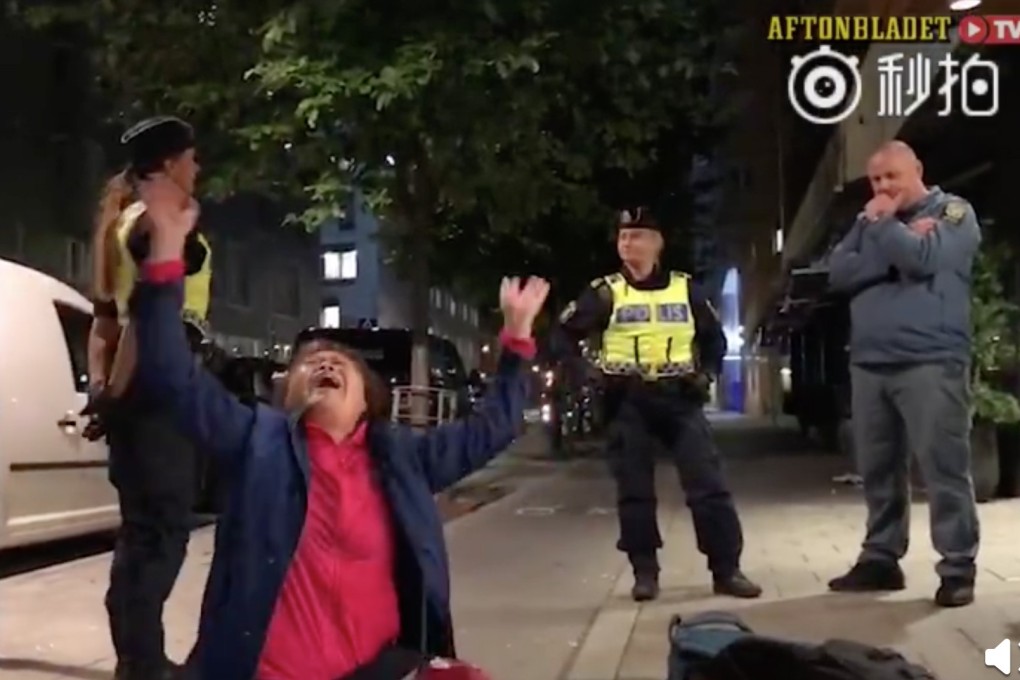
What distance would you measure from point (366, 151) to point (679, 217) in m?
14.4

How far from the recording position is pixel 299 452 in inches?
130

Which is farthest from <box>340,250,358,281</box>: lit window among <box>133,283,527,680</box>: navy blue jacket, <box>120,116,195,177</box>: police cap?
<box>133,283,527,680</box>: navy blue jacket

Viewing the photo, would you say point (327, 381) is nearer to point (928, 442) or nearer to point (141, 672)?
point (141, 672)

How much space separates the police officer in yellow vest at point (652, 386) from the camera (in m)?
6.04

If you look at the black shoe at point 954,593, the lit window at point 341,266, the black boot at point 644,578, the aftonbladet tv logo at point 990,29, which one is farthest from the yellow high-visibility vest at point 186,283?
the lit window at point 341,266

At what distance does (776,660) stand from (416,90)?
794cm

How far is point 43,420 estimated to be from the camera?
8.13 meters

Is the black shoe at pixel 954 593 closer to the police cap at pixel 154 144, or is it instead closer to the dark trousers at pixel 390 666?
the dark trousers at pixel 390 666

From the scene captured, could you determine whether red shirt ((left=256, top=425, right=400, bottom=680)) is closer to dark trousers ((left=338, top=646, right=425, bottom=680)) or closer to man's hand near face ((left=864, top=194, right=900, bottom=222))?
dark trousers ((left=338, top=646, right=425, bottom=680))

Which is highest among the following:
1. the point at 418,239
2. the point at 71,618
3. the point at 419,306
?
the point at 418,239

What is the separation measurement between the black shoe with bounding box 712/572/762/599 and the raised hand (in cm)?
280

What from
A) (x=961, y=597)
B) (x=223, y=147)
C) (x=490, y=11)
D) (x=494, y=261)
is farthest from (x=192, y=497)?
(x=494, y=261)

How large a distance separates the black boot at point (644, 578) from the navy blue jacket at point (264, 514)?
2.92 metres

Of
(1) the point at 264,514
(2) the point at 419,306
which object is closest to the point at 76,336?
(2) the point at 419,306
